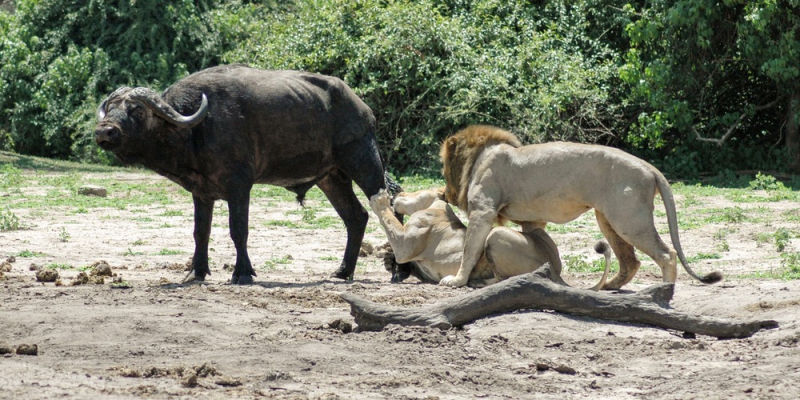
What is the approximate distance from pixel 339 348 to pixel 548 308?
1587 mm

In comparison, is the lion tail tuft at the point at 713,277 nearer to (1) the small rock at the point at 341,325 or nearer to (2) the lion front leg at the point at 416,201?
(2) the lion front leg at the point at 416,201

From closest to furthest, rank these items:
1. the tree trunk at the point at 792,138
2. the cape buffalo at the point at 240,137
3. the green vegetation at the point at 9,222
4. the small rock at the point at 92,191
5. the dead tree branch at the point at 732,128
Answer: the cape buffalo at the point at 240,137 < the green vegetation at the point at 9,222 < the small rock at the point at 92,191 < the tree trunk at the point at 792,138 < the dead tree branch at the point at 732,128

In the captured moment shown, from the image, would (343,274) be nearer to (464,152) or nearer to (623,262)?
(464,152)

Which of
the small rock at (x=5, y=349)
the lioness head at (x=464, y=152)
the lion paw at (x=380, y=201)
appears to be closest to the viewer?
the small rock at (x=5, y=349)

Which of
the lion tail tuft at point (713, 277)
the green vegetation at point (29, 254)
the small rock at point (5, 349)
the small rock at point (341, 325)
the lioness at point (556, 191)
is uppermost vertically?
the lioness at point (556, 191)

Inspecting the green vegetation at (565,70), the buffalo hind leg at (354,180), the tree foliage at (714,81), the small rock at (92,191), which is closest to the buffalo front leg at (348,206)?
the buffalo hind leg at (354,180)

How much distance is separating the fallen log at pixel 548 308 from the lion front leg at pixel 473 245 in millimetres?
1621

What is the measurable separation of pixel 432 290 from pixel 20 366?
3.80 m

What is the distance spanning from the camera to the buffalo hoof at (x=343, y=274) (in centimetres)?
985

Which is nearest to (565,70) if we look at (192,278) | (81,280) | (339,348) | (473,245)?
(473,245)

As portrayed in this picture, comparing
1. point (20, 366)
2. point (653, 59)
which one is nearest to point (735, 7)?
point (653, 59)

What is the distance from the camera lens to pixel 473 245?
8.80m

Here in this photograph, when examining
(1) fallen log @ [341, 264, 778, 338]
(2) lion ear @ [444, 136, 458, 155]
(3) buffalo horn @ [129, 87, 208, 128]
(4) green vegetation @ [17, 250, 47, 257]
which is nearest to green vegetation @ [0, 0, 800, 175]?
(4) green vegetation @ [17, 250, 47, 257]

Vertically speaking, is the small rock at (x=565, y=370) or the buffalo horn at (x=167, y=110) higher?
the buffalo horn at (x=167, y=110)
